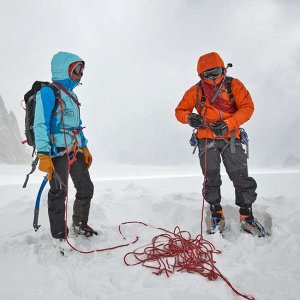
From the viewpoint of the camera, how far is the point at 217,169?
4227 millimetres

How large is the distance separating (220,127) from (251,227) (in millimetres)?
1534

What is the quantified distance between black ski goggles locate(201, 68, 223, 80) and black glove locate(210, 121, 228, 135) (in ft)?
2.46


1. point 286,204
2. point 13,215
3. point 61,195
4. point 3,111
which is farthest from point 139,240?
point 3,111

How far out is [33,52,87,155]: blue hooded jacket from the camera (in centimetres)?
337

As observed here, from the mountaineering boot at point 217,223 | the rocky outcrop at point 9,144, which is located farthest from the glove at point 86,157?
the rocky outcrop at point 9,144

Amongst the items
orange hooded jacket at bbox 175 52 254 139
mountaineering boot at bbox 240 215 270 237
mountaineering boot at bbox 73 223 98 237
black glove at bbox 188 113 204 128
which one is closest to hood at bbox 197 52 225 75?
orange hooded jacket at bbox 175 52 254 139

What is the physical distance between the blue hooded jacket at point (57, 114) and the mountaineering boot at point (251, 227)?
2732 mm

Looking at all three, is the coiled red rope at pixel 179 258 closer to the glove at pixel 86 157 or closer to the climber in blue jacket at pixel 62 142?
the climber in blue jacket at pixel 62 142

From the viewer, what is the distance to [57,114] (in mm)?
3637

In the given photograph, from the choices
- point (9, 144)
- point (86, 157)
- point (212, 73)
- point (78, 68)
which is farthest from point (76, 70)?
point (9, 144)

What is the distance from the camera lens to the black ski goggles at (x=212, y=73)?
13.6 ft

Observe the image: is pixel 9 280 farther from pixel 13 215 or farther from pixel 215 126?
pixel 215 126

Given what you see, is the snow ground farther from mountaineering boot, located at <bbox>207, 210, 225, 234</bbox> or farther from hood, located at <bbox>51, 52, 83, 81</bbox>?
hood, located at <bbox>51, 52, 83, 81</bbox>

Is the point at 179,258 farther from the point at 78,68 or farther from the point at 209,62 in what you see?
the point at 78,68
